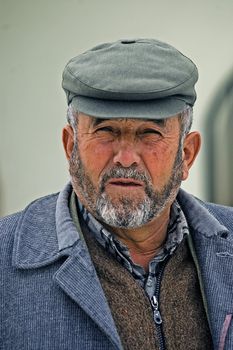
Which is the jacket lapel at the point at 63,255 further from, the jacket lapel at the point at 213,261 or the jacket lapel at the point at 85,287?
the jacket lapel at the point at 213,261

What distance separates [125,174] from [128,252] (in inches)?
9.2

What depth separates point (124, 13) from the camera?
10.0 feet

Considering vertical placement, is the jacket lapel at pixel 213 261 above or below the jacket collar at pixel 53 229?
below

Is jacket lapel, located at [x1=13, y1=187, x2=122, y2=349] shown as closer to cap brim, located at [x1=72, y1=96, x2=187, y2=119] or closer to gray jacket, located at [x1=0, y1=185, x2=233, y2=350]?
gray jacket, located at [x1=0, y1=185, x2=233, y2=350]

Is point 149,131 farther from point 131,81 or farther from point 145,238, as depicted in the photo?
point 145,238

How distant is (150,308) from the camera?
2207mm

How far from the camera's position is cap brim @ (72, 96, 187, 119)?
2.12 m

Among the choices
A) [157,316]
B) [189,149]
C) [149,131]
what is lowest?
[157,316]

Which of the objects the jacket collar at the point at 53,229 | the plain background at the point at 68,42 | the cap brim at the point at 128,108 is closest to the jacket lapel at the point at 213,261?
the jacket collar at the point at 53,229

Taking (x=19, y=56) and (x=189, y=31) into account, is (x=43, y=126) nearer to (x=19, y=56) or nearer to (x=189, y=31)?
(x=19, y=56)

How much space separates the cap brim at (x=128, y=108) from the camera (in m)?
2.12

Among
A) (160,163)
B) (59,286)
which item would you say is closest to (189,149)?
(160,163)

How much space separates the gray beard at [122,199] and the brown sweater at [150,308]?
109 mm

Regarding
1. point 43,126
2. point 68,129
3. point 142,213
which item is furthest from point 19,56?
point 142,213
